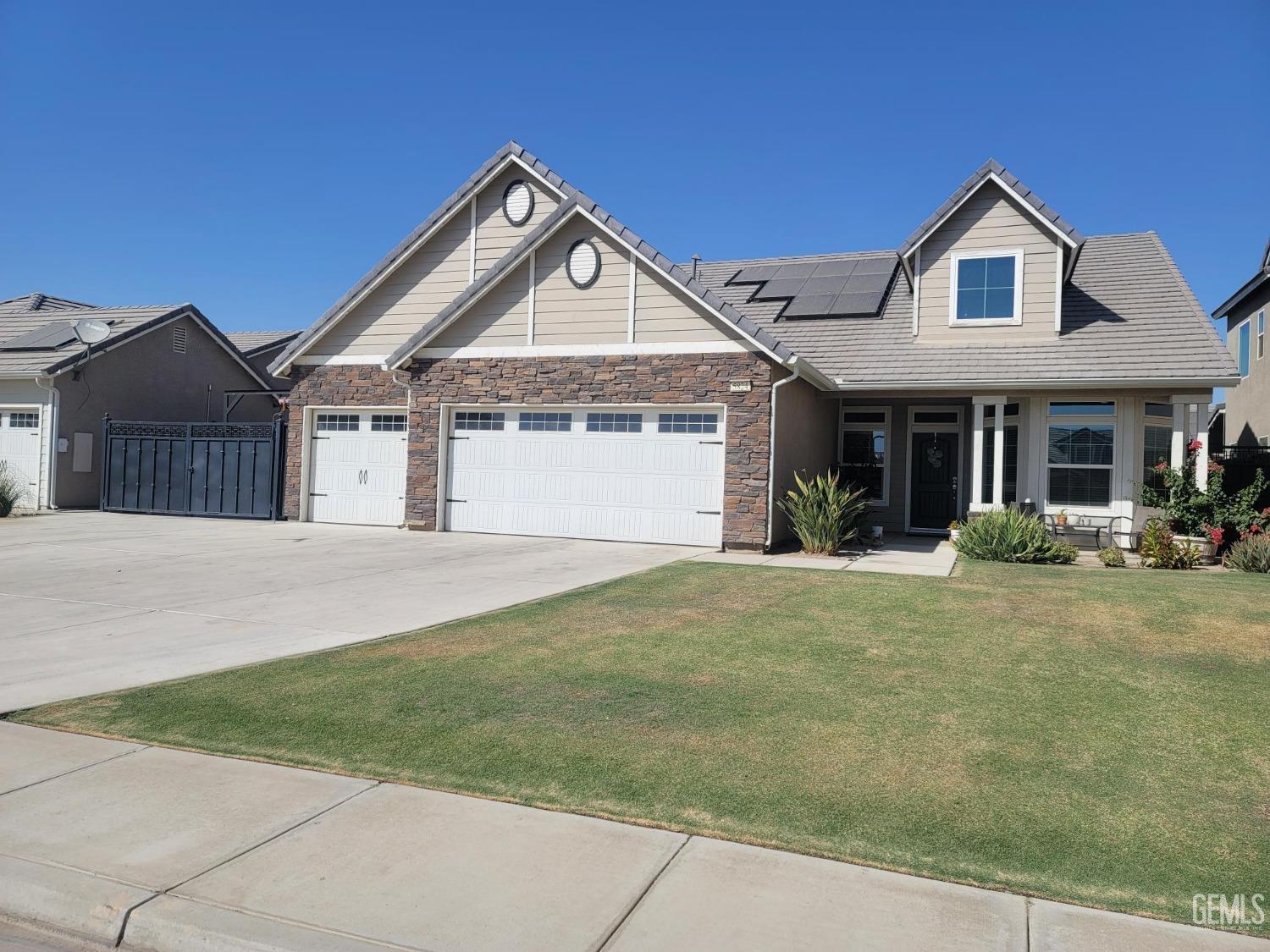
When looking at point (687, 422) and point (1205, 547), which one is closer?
point (1205, 547)

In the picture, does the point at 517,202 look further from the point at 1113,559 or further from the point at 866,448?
the point at 1113,559

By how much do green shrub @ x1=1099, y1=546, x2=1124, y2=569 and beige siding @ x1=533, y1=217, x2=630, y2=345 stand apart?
317 inches

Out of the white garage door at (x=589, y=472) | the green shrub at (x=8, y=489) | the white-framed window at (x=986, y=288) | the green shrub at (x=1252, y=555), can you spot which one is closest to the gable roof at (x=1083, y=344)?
the white-framed window at (x=986, y=288)

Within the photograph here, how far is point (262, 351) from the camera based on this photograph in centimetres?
2753

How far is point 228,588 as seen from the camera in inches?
387

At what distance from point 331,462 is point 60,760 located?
13.3m

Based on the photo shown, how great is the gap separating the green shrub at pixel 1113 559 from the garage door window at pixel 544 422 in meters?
8.53

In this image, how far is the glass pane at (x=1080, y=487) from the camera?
50.2ft

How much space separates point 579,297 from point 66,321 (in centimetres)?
1545

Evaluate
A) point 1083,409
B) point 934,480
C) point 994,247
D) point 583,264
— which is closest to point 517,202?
point 583,264

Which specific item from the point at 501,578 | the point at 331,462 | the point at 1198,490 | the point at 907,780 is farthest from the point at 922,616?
the point at 331,462

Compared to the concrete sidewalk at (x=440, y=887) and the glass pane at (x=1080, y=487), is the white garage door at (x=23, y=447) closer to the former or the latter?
the concrete sidewalk at (x=440, y=887)

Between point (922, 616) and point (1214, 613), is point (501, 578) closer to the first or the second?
point (922, 616)

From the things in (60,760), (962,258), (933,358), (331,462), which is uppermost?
(962,258)
